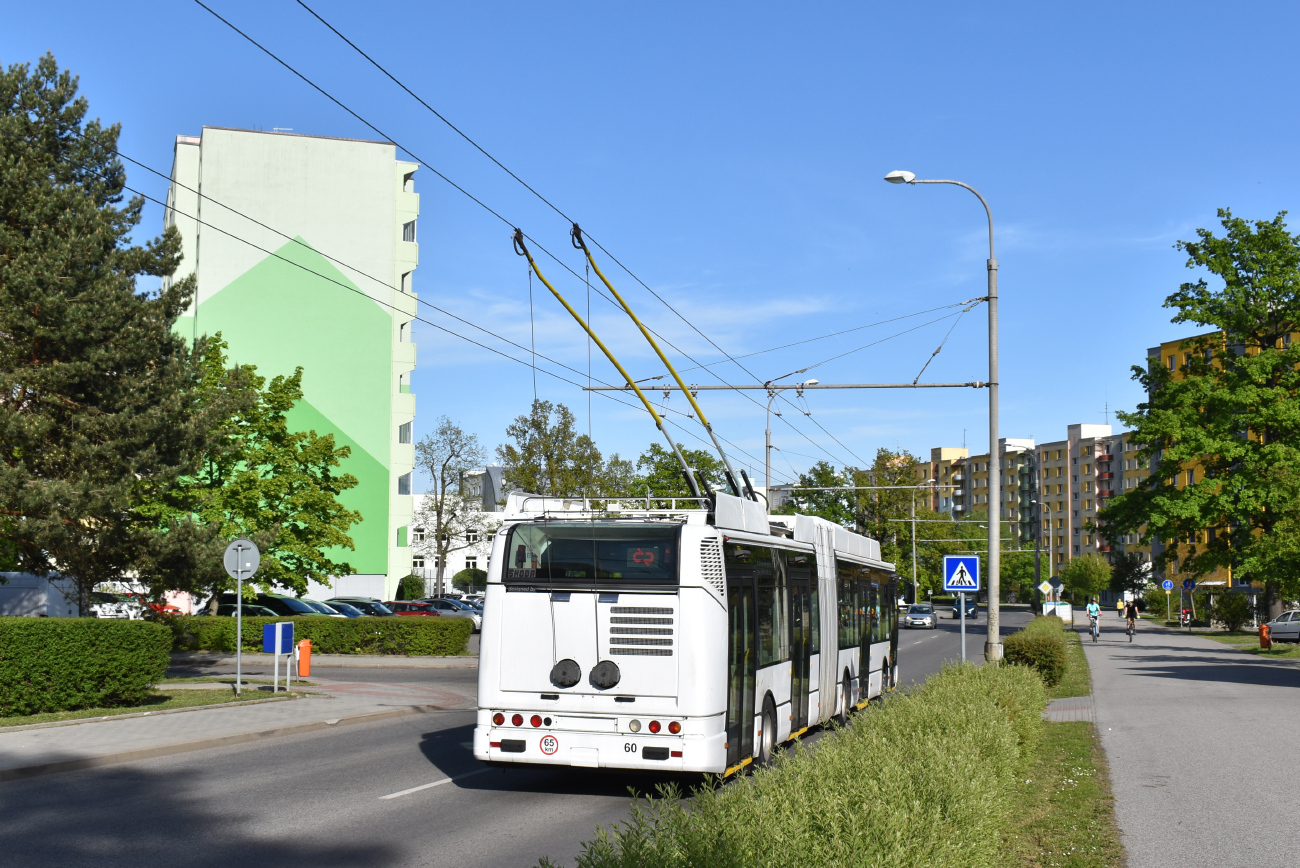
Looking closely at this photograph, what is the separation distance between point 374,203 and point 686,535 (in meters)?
51.2

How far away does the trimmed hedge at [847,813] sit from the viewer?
5.01 meters

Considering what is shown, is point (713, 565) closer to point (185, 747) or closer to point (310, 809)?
point (310, 809)

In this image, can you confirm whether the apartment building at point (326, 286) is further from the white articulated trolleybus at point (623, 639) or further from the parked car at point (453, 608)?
the white articulated trolleybus at point (623, 639)

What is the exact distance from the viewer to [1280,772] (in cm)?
1282

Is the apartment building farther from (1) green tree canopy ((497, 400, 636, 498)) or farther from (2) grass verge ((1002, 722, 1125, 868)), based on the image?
(2) grass verge ((1002, 722, 1125, 868))

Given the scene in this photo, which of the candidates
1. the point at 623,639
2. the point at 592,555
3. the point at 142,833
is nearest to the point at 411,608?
the point at 592,555

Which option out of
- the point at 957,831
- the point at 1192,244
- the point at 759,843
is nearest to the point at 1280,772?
the point at 957,831

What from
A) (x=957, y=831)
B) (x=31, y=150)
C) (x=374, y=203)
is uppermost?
(x=374, y=203)

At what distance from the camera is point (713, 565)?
11.6 m

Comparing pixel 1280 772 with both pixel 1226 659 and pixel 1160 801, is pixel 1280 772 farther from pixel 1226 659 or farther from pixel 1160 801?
pixel 1226 659

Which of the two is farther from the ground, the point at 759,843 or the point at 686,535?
the point at 686,535

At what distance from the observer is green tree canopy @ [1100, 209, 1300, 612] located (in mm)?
42406

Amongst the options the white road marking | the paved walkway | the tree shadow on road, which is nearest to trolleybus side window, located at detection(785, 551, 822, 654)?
the paved walkway

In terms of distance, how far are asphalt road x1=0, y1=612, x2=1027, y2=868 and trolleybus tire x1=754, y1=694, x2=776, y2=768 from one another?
1243 mm
